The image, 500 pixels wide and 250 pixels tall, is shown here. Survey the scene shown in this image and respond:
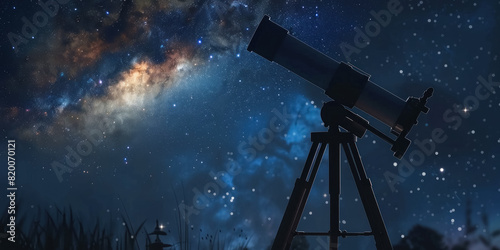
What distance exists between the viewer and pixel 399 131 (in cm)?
448

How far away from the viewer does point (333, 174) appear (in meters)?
4.27

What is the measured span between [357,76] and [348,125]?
18.1 inches

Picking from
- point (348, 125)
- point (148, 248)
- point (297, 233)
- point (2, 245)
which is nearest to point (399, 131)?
point (348, 125)

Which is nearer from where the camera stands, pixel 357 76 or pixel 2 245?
pixel 2 245

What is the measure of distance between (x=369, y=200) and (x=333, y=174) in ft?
1.31

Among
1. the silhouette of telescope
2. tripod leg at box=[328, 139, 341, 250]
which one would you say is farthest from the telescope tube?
tripod leg at box=[328, 139, 341, 250]

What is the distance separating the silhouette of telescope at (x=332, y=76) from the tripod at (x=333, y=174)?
18cm

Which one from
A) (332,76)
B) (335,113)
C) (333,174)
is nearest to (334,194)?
(333,174)

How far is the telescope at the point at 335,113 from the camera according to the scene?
13.6ft

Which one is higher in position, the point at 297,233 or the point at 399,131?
the point at 399,131

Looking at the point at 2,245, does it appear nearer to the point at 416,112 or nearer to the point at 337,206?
the point at 337,206

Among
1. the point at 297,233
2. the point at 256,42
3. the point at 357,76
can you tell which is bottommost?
the point at 297,233

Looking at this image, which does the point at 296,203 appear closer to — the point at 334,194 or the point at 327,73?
the point at 334,194

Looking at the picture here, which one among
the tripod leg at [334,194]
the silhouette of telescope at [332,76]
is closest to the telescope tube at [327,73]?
the silhouette of telescope at [332,76]
